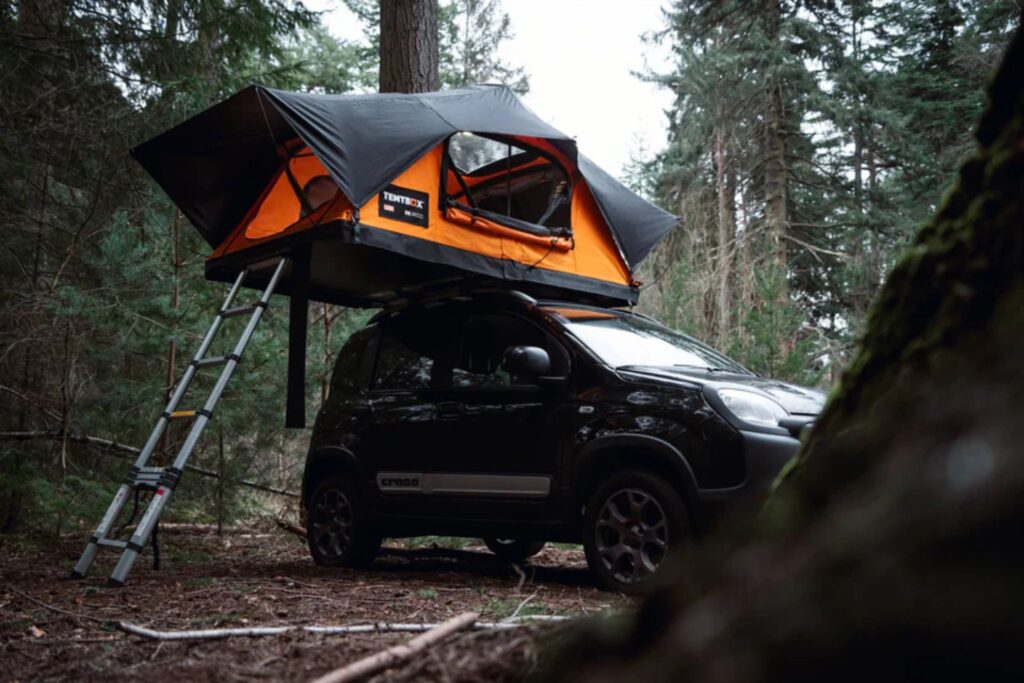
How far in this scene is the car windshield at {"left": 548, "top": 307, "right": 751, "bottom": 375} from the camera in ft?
20.1

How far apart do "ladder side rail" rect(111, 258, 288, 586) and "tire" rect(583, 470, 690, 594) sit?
2914 mm

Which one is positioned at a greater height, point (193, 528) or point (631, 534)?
point (631, 534)

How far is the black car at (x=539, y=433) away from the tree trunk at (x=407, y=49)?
344 cm

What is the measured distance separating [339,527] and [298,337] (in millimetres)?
1637

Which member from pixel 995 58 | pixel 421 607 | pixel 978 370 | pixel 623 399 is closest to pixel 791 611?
pixel 978 370

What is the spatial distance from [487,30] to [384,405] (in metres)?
19.3

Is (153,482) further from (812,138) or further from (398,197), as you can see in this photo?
(812,138)

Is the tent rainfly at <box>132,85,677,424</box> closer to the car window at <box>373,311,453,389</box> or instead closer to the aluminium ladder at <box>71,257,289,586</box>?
the car window at <box>373,311,453,389</box>

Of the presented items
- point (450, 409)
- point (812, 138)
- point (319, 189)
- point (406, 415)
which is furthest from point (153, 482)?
point (812, 138)

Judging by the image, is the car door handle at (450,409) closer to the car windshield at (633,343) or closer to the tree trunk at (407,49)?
the car windshield at (633,343)

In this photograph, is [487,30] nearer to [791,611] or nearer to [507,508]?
[507,508]

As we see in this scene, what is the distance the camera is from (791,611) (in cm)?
79

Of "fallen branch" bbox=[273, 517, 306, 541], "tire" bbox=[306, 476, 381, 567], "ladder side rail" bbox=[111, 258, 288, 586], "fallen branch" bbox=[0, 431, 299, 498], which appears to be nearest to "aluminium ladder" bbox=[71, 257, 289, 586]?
"ladder side rail" bbox=[111, 258, 288, 586]

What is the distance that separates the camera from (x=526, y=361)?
19.3 ft
